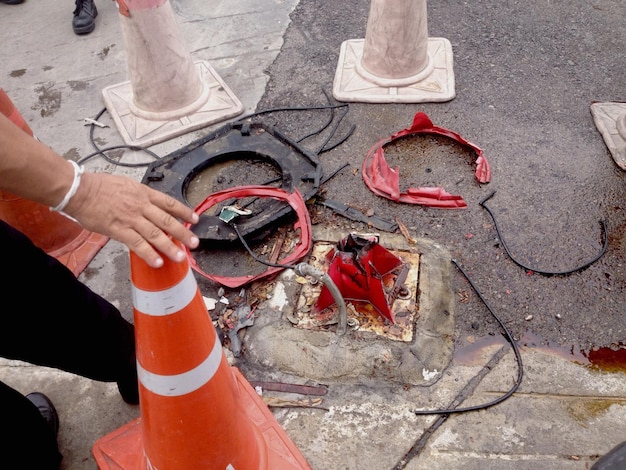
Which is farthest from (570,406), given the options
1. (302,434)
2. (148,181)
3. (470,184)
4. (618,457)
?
(148,181)

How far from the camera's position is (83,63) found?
4.45m

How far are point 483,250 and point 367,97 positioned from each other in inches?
61.5

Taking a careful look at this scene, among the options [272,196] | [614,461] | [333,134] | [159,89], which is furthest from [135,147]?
[614,461]

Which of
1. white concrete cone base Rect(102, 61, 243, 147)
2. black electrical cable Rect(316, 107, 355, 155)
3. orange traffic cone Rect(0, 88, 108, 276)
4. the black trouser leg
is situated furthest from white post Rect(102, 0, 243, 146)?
the black trouser leg

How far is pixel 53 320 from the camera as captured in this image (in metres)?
1.63

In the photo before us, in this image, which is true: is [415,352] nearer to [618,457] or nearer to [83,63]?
[618,457]

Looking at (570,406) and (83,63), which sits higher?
(83,63)

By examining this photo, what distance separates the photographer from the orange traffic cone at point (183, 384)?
1.35m

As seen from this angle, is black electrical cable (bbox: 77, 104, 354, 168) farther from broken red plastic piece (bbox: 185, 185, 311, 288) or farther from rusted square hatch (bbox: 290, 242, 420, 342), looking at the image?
rusted square hatch (bbox: 290, 242, 420, 342)

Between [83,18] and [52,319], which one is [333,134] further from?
[83,18]

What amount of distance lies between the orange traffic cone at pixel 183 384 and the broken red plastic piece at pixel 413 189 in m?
1.75

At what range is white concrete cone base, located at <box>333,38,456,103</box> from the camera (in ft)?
11.9

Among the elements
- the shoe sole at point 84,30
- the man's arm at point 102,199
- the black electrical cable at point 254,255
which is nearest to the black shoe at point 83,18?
the shoe sole at point 84,30

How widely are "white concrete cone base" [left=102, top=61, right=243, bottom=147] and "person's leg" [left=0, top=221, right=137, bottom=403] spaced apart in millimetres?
2039
